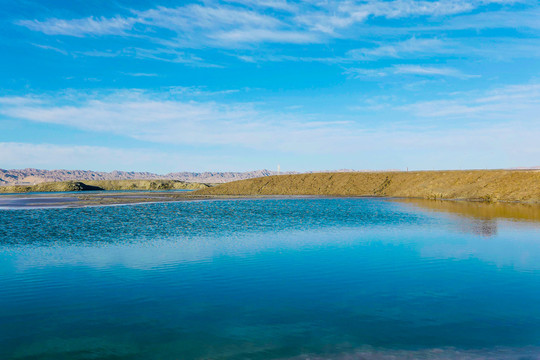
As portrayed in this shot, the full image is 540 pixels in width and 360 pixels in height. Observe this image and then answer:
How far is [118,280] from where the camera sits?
1645cm

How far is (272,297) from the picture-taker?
13.9 meters

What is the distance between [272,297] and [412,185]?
86110 mm

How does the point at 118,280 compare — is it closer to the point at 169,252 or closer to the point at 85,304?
the point at 85,304

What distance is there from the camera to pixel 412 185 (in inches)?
3676

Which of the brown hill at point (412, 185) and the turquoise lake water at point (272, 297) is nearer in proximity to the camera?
the turquoise lake water at point (272, 297)

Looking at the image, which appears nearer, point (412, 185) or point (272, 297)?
point (272, 297)

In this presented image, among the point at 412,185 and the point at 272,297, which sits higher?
the point at 412,185

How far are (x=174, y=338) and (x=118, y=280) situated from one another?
7.18 m

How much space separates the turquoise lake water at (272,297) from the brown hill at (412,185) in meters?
49.1

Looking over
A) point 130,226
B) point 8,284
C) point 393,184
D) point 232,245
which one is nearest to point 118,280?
point 8,284

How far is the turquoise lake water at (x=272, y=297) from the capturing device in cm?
975

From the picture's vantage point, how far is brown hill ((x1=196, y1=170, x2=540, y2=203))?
6944 cm

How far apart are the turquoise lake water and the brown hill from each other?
4910cm

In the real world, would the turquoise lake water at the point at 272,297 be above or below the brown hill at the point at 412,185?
below
